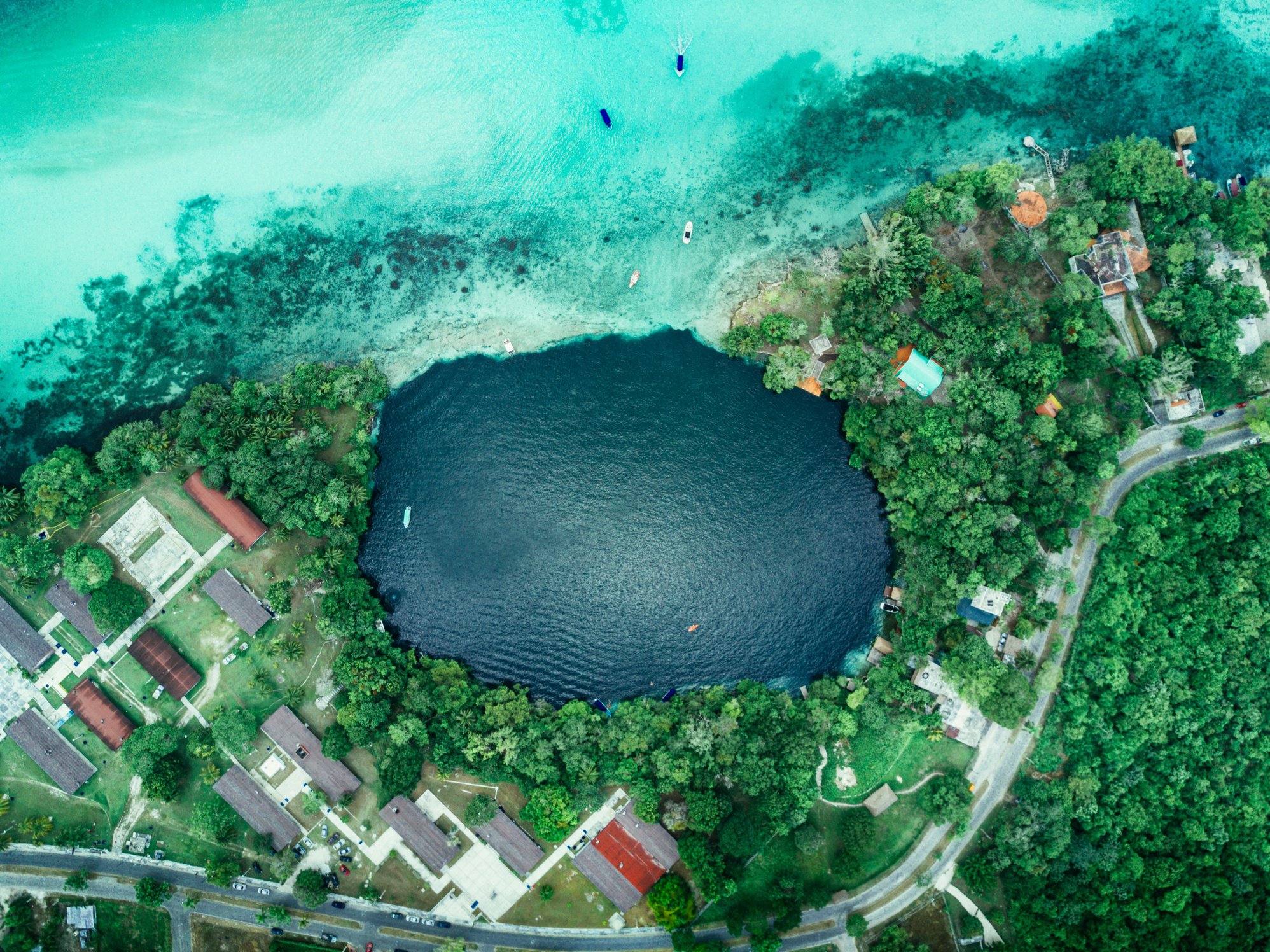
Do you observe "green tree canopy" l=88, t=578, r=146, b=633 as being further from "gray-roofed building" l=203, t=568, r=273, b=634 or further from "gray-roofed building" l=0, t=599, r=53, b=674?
"gray-roofed building" l=203, t=568, r=273, b=634

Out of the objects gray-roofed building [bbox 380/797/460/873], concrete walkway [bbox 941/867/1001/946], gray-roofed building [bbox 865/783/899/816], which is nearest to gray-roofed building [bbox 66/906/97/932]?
gray-roofed building [bbox 380/797/460/873]

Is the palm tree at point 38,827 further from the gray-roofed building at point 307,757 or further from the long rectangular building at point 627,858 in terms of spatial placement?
the long rectangular building at point 627,858

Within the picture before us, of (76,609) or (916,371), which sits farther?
(76,609)

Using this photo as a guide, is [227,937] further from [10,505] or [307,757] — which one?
[10,505]

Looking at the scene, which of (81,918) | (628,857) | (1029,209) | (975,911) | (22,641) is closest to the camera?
(975,911)

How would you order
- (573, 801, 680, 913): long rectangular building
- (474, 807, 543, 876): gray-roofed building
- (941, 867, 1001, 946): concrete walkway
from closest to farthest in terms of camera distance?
(941, 867, 1001, 946): concrete walkway → (573, 801, 680, 913): long rectangular building → (474, 807, 543, 876): gray-roofed building

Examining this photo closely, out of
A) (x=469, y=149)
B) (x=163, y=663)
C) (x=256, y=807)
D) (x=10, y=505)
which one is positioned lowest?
(x=256, y=807)

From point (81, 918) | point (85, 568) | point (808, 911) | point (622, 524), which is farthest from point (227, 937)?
point (808, 911)

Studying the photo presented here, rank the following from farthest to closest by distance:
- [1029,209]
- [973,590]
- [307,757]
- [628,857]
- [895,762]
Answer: [1029,209], [307,757], [895,762], [628,857], [973,590]
